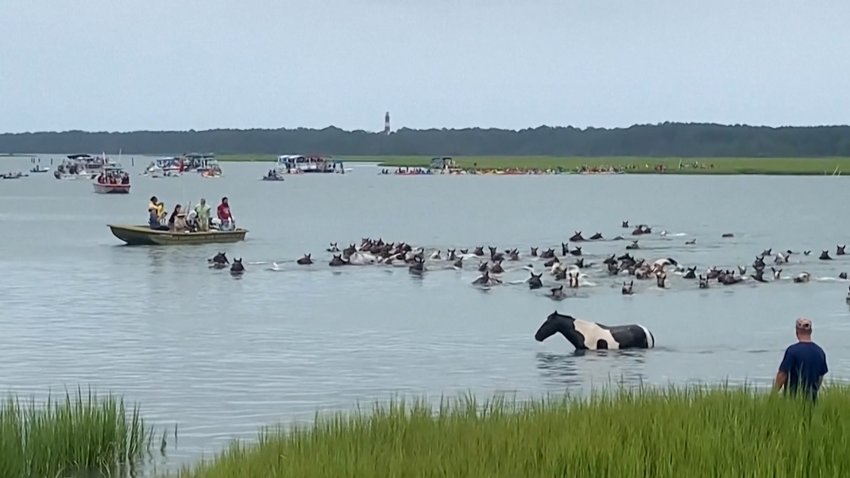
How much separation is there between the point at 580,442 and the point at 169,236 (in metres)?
39.3

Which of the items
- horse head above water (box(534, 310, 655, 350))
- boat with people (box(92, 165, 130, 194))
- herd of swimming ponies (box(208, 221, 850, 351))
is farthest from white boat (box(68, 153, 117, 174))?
horse head above water (box(534, 310, 655, 350))

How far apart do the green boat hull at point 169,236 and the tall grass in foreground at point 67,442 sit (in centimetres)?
3485

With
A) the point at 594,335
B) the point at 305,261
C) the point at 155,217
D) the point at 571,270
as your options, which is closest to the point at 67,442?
the point at 594,335

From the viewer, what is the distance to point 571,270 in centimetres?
3769

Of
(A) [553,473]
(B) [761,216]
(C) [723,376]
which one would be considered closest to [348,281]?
(C) [723,376]

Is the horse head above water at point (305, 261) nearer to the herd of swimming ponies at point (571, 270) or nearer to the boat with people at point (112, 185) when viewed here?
the herd of swimming ponies at point (571, 270)

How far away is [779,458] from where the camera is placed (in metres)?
10.7

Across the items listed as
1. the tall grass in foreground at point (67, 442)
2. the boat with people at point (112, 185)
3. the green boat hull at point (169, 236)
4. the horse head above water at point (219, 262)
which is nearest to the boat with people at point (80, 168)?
the boat with people at point (112, 185)

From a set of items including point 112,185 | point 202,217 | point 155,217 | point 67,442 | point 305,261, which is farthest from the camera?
point 112,185

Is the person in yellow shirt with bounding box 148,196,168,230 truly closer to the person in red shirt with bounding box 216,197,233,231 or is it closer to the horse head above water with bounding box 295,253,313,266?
the person in red shirt with bounding box 216,197,233,231

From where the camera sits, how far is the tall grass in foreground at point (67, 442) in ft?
41.5

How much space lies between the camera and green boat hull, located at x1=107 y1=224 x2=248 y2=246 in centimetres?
4941

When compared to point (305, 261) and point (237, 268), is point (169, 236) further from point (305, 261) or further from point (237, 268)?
point (237, 268)

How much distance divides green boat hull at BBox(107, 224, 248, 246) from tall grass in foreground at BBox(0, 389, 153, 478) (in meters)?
34.8
